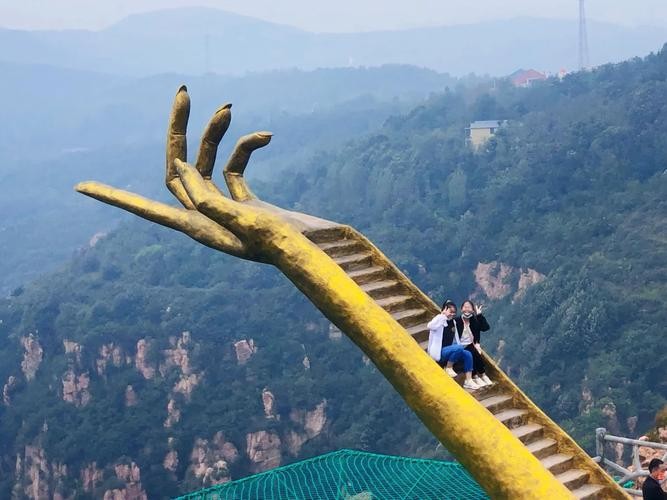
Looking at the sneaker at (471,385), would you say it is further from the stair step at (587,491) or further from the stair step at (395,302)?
the stair step at (587,491)

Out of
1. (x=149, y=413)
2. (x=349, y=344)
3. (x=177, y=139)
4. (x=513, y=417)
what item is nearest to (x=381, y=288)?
(x=513, y=417)

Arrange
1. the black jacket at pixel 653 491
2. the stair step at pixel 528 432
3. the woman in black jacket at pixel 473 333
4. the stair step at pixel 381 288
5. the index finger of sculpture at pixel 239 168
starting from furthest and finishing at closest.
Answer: the index finger of sculpture at pixel 239 168
the stair step at pixel 381 288
the woman in black jacket at pixel 473 333
the stair step at pixel 528 432
the black jacket at pixel 653 491

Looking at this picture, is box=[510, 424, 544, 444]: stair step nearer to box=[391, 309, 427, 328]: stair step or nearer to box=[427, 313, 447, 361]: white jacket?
box=[427, 313, 447, 361]: white jacket

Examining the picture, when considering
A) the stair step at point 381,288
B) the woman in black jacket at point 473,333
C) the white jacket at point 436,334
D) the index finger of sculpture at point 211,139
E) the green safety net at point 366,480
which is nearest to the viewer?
the white jacket at point 436,334

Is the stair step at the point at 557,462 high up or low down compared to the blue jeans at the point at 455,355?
down

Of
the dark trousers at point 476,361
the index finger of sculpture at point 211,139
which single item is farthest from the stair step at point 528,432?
the index finger of sculpture at point 211,139

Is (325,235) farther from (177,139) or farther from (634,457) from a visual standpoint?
(634,457)

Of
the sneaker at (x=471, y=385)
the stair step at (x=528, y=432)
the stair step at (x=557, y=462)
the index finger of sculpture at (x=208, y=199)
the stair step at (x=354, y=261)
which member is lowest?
the stair step at (x=557, y=462)
